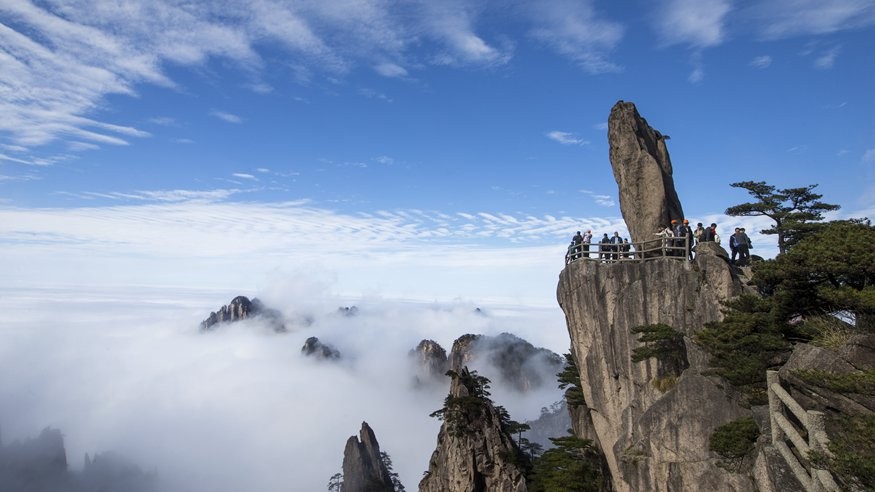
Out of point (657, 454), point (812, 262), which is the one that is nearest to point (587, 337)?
point (657, 454)

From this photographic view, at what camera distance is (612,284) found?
34.8 meters

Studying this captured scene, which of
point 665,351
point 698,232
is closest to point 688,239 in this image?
point 698,232

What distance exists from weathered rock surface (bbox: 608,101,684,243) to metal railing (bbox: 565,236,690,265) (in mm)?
1139

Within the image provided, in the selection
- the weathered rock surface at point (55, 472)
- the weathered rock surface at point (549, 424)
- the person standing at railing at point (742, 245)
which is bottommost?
the weathered rock surface at point (55, 472)

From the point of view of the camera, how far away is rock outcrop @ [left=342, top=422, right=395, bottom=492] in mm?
84125

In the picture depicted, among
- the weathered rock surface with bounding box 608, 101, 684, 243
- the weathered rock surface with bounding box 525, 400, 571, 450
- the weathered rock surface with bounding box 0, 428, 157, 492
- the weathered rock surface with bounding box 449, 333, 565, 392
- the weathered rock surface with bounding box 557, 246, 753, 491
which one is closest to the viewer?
the weathered rock surface with bounding box 557, 246, 753, 491

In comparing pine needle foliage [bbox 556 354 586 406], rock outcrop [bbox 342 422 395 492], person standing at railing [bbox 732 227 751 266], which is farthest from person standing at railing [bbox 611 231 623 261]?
rock outcrop [bbox 342 422 395 492]

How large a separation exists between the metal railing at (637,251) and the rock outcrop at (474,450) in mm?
18966

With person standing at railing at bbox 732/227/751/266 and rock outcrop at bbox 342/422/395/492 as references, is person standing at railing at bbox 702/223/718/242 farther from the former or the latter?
rock outcrop at bbox 342/422/395/492

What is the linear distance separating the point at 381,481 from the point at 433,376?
105441 millimetres

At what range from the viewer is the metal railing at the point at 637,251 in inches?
1250

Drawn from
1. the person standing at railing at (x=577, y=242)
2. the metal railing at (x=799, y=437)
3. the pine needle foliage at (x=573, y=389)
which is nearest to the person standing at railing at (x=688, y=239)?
the person standing at railing at (x=577, y=242)

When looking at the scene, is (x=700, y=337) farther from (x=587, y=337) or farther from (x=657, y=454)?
(x=587, y=337)

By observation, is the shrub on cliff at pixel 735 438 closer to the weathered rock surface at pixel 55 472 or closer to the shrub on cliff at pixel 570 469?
the shrub on cliff at pixel 570 469
